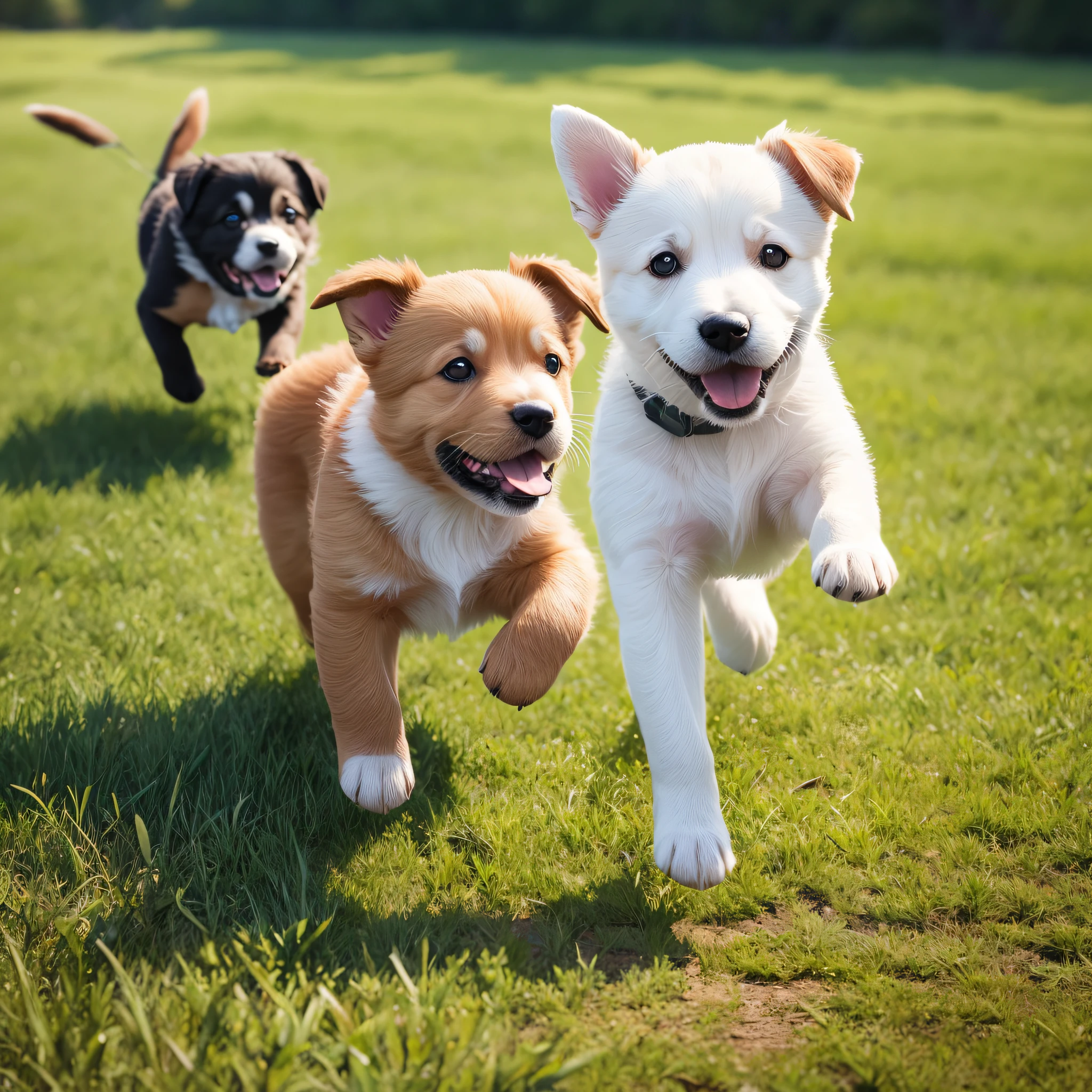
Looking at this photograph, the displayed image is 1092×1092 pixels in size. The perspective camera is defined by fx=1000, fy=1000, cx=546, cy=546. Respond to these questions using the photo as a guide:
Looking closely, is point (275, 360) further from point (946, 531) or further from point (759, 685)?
point (946, 531)

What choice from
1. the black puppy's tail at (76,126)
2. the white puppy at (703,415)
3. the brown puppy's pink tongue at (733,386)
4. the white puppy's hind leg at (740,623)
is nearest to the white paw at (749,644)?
the white puppy's hind leg at (740,623)

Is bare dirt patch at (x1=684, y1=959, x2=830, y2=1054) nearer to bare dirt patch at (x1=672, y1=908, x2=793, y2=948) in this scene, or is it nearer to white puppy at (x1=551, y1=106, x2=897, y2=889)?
bare dirt patch at (x1=672, y1=908, x2=793, y2=948)

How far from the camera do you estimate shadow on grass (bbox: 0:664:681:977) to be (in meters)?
2.68

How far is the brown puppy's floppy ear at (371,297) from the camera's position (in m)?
2.76

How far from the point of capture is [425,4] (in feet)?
145

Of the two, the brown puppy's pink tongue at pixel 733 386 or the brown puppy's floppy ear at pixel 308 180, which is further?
the brown puppy's floppy ear at pixel 308 180

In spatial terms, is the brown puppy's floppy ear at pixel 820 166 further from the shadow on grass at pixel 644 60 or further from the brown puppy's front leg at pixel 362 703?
the shadow on grass at pixel 644 60

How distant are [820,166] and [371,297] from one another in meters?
1.29

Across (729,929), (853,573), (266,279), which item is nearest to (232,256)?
(266,279)

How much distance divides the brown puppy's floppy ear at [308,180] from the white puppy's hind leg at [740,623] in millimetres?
2582

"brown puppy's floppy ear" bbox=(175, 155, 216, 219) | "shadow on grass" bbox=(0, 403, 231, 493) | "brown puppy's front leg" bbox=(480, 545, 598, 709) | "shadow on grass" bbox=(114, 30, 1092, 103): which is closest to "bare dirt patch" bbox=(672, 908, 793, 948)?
"brown puppy's front leg" bbox=(480, 545, 598, 709)

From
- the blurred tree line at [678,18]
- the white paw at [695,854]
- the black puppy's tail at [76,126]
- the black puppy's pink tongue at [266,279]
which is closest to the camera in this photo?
the white paw at [695,854]

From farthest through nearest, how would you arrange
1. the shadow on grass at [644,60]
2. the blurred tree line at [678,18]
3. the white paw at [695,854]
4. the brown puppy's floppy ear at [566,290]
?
the blurred tree line at [678,18] < the shadow on grass at [644,60] < the brown puppy's floppy ear at [566,290] < the white paw at [695,854]

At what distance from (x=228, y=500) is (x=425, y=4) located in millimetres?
45627
